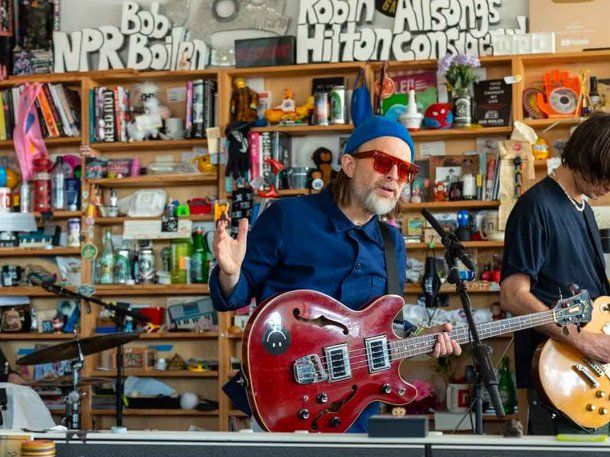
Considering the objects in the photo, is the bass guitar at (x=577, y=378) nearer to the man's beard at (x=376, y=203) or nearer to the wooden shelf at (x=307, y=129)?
the man's beard at (x=376, y=203)

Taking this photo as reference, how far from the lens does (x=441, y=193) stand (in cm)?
600

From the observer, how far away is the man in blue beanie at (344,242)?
309cm

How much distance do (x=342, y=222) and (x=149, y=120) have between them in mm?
3447

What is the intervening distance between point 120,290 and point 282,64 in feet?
5.84

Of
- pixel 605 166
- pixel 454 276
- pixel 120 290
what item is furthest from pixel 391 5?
pixel 454 276

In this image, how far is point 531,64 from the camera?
5.98m

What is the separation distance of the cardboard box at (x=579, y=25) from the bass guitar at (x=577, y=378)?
2839 mm

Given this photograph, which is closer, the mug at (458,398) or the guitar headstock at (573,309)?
the guitar headstock at (573,309)

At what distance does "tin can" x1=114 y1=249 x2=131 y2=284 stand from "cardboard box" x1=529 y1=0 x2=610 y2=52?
301 centimetres

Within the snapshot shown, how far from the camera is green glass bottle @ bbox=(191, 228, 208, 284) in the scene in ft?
20.5

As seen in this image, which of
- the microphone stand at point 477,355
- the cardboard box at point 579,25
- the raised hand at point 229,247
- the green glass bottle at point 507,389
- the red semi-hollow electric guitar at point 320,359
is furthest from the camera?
the cardboard box at point 579,25

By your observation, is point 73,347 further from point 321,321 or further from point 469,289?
point 321,321

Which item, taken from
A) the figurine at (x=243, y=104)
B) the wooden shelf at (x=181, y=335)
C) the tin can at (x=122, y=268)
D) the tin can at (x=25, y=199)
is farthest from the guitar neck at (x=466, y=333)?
the tin can at (x=25, y=199)

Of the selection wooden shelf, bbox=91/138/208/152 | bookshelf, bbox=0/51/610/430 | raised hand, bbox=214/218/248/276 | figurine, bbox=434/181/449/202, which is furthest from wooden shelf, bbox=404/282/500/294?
raised hand, bbox=214/218/248/276
